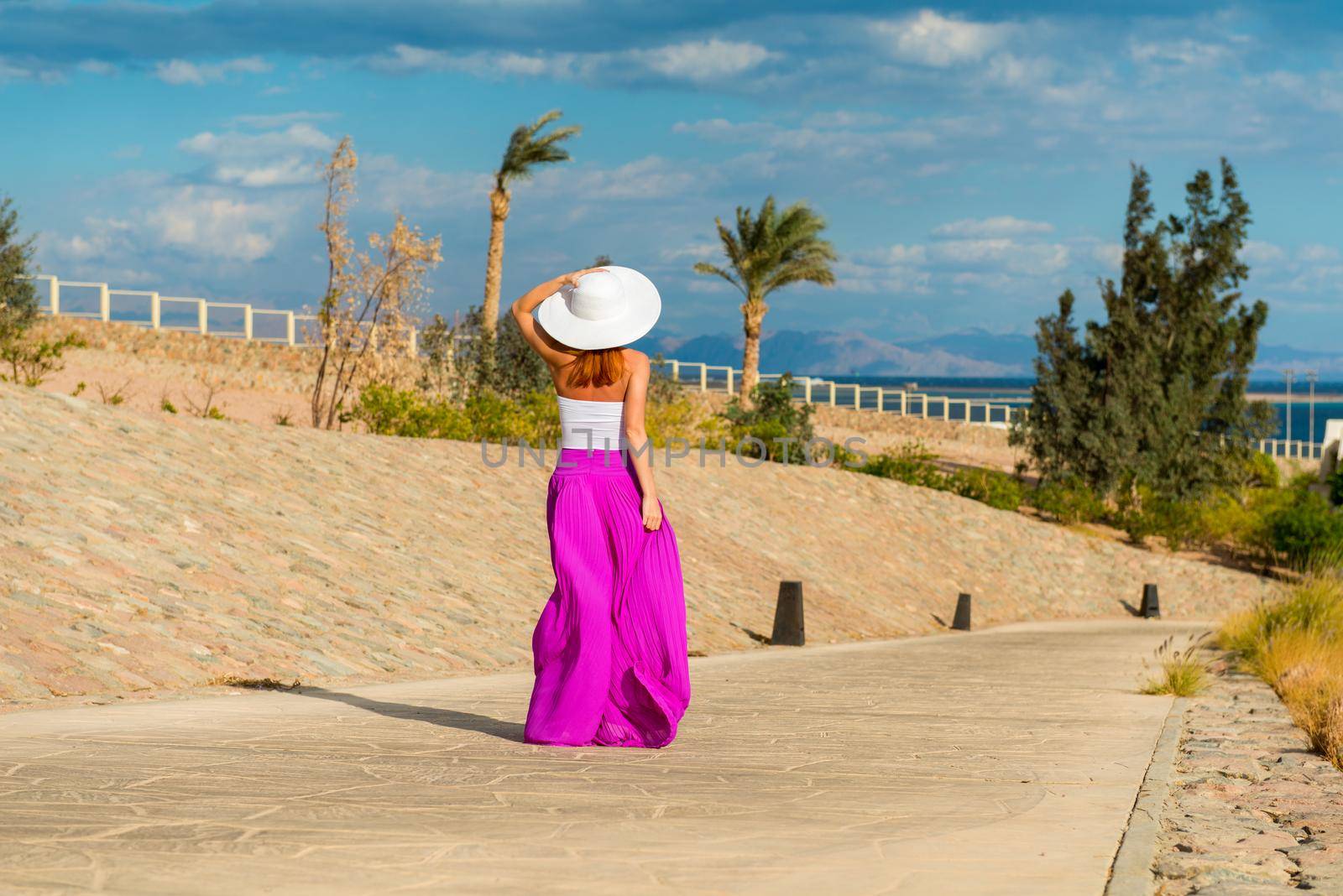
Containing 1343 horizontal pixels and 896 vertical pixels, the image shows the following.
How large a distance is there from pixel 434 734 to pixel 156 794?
2.06m

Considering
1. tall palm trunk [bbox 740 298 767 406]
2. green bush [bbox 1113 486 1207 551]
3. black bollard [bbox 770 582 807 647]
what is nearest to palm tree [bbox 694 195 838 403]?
tall palm trunk [bbox 740 298 767 406]

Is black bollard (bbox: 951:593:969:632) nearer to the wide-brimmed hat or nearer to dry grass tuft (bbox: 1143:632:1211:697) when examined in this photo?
dry grass tuft (bbox: 1143:632:1211:697)

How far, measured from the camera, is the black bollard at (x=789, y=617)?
1579cm

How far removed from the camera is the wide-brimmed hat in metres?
6.52

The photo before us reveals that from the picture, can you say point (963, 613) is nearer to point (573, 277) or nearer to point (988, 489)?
point (988, 489)

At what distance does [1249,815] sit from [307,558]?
960 centimetres

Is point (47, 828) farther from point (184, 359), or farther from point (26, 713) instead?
point (184, 359)

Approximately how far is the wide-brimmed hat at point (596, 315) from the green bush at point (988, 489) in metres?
28.8

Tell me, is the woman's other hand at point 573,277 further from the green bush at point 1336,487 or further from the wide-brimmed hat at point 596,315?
the green bush at point 1336,487

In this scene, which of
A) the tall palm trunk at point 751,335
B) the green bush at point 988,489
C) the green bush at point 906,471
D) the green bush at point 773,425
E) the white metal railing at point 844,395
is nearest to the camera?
the green bush at point 773,425

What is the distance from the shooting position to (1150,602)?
2938cm

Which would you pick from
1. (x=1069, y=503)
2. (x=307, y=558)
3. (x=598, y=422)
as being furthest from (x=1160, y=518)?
(x=598, y=422)

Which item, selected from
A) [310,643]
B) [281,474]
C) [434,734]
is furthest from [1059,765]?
[281,474]

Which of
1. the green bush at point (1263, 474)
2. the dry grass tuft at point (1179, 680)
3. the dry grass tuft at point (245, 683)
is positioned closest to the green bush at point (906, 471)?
the green bush at point (1263, 474)
